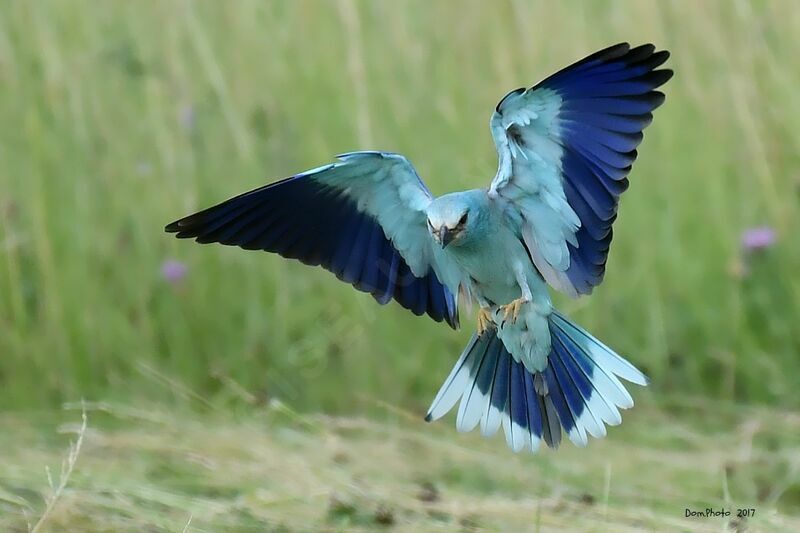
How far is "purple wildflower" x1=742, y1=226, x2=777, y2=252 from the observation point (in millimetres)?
3707

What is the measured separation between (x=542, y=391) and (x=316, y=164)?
171 centimetres

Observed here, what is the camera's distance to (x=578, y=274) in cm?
239

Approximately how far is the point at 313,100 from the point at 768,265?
1.52 meters

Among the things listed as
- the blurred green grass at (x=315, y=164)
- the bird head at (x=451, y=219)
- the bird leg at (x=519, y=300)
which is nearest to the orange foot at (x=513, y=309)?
the bird leg at (x=519, y=300)

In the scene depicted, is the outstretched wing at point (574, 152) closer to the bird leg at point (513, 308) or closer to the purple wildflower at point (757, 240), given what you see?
the bird leg at point (513, 308)

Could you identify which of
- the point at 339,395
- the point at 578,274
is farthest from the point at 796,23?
the point at 578,274

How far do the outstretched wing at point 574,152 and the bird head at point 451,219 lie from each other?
105 millimetres

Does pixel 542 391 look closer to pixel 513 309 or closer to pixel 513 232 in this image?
pixel 513 309

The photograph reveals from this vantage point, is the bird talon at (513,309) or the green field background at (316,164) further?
the green field background at (316,164)

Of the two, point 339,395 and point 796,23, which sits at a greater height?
point 796,23

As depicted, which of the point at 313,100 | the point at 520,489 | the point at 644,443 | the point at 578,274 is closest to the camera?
the point at 578,274

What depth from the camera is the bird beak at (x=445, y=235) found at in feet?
7.09

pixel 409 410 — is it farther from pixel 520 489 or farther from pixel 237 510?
pixel 237 510

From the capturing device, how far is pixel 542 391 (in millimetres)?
2557
